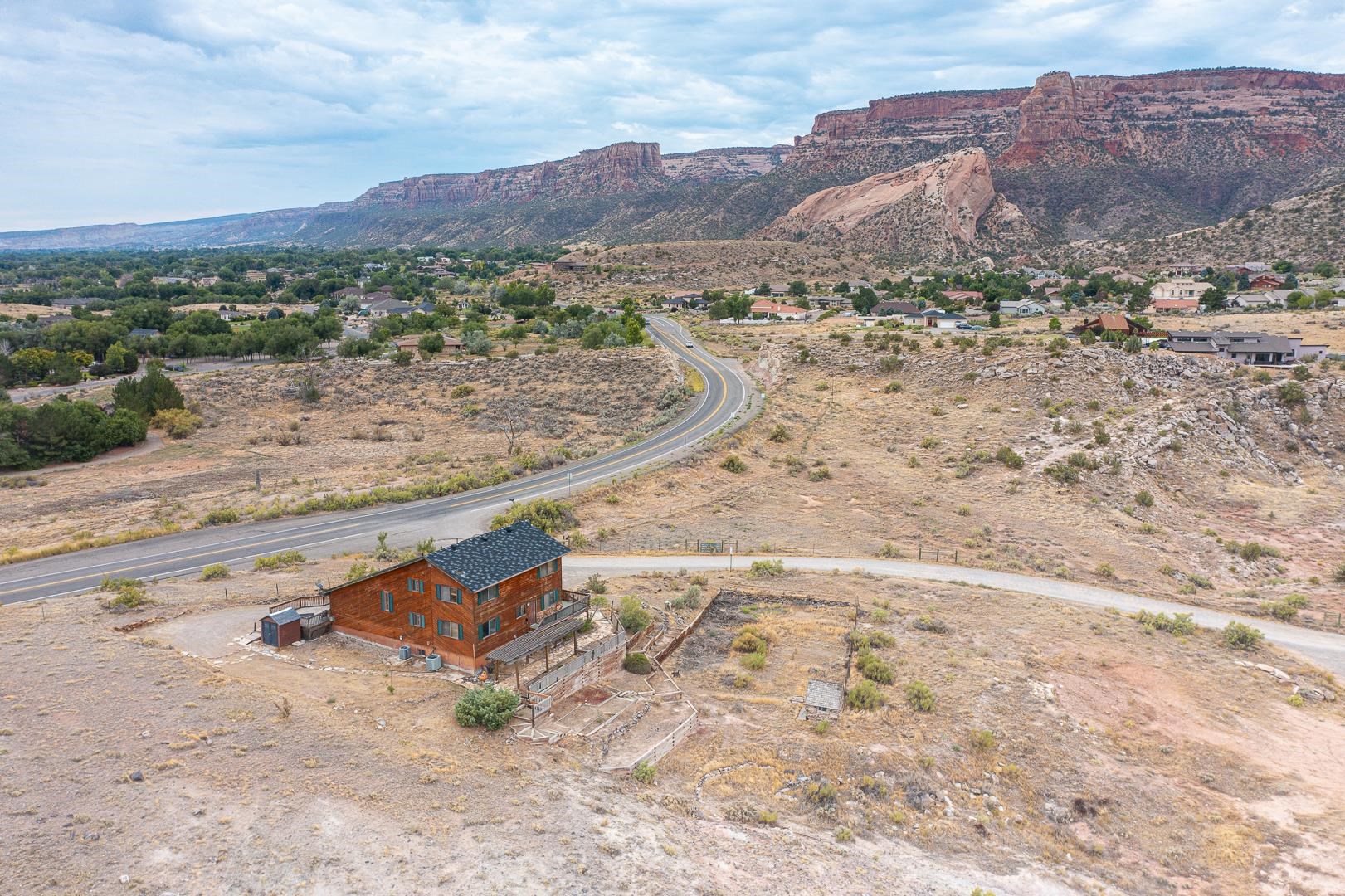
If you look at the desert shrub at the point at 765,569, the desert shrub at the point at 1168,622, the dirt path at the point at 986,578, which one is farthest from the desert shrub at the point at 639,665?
the desert shrub at the point at 1168,622

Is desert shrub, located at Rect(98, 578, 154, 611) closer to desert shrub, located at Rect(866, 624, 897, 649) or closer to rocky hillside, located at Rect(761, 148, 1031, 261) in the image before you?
desert shrub, located at Rect(866, 624, 897, 649)

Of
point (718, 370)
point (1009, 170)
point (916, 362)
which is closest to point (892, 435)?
point (916, 362)

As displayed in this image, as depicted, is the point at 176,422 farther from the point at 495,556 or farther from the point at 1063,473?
the point at 1063,473

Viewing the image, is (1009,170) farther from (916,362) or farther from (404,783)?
(404,783)

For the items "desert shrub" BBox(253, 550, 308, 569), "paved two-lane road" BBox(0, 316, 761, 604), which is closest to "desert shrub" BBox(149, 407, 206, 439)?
"paved two-lane road" BBox(0, 316, 761, 604)

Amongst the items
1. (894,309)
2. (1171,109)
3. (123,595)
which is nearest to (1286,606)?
(123,595)
